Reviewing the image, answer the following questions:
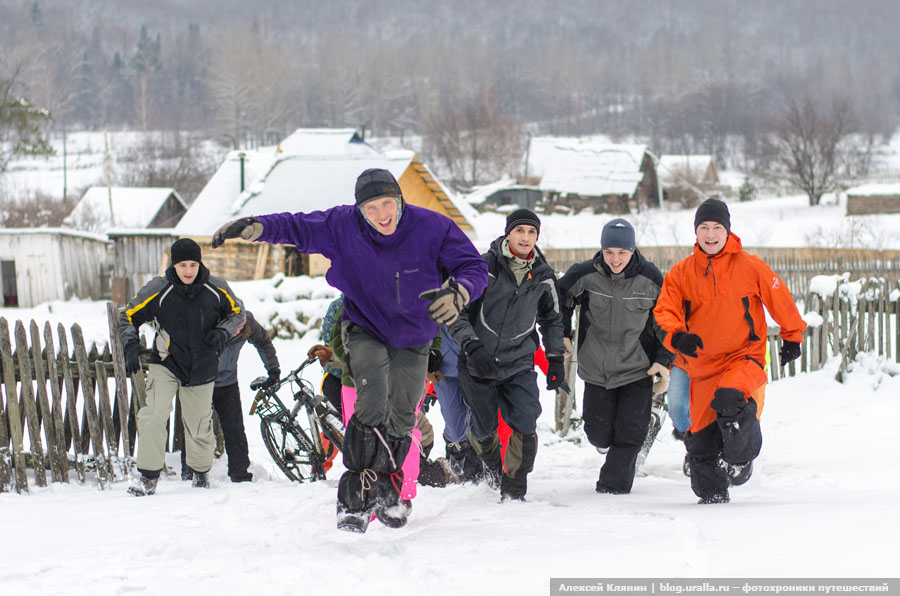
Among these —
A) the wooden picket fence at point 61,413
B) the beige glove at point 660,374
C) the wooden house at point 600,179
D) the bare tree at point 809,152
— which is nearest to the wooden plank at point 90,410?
the wooden picket fence at point 61,413

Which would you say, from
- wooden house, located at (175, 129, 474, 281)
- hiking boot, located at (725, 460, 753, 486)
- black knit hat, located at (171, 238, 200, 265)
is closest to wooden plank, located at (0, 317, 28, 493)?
black knit hat, located at (171, 238, 200, 265)

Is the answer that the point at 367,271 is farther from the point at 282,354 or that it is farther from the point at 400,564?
the point at 282,354

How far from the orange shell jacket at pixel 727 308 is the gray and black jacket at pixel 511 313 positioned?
0.64m

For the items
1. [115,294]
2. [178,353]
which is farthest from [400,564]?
[115,294]

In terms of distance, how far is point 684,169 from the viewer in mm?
76000

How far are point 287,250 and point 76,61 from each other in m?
145

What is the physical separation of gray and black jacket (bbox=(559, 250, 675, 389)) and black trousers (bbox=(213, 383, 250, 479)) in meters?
2.65

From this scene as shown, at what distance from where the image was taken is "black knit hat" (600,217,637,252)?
5.25 metres

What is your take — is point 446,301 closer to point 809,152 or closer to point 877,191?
point 877,191

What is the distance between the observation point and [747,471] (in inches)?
196

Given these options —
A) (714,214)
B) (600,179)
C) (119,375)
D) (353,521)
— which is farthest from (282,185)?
(600,179)

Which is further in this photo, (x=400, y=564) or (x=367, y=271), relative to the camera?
(x=367, y=271)

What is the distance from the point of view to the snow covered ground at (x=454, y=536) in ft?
10.4

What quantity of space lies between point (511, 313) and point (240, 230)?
1.72 m
